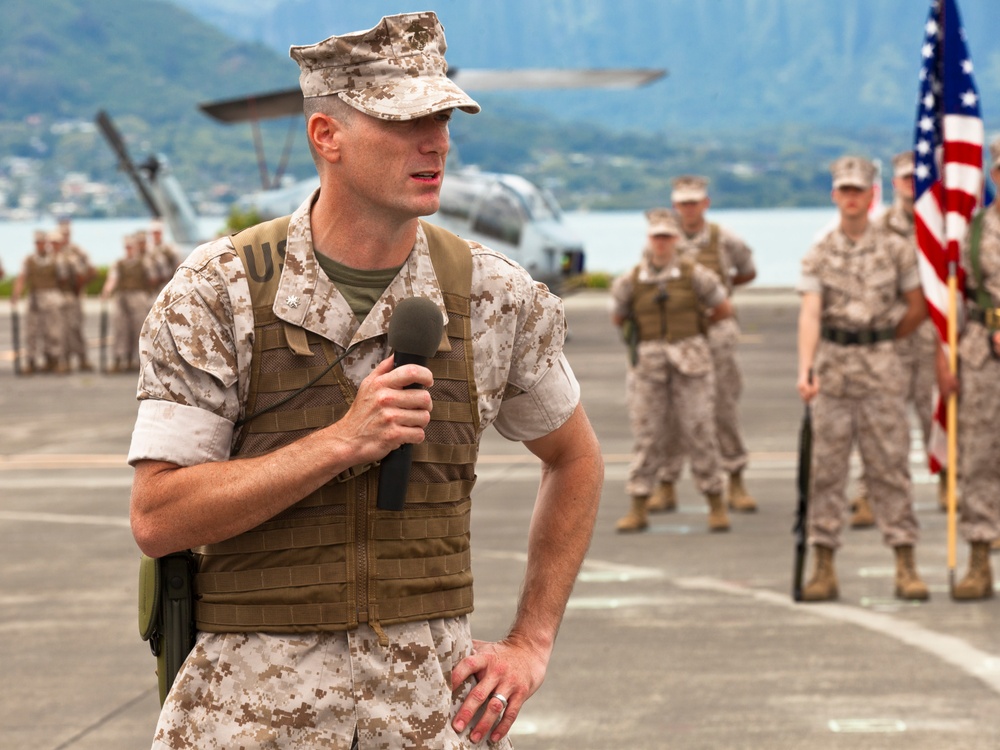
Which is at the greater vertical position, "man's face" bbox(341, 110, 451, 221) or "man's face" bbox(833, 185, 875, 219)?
"man's face" bbox(341, 110, 451, 221)

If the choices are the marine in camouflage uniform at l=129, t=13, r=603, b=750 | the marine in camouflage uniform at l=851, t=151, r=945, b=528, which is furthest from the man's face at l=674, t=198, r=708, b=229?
the marine in camouflage uniform at l=129, t=13, r=603, b=750

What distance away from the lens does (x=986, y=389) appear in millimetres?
8406

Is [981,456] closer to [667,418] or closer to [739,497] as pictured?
[667,418]

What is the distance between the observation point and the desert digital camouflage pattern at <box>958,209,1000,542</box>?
328 inches

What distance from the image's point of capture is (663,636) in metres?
7.68

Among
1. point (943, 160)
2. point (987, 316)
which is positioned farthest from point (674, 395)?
point (987, 316)

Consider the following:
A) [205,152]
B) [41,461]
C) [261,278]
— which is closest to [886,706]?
[261,278]

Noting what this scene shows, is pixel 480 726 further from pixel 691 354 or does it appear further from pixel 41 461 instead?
pixel 41 461

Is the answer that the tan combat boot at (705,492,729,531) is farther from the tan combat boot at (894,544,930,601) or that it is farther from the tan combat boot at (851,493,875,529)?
the tan combat boot at (894,544,930,601)

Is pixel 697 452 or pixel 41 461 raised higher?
pixel 697 452

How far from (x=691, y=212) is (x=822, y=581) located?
3.94m

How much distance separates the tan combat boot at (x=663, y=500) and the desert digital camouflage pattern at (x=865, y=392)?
9.62 feet

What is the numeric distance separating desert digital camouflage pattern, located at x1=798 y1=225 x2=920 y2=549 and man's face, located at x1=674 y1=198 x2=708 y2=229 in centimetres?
318

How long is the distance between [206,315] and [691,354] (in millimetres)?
8274
